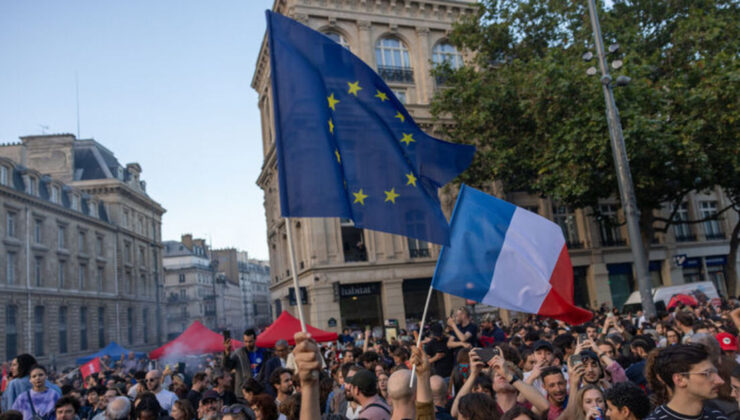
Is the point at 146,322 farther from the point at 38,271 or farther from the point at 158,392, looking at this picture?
the point at 158,392

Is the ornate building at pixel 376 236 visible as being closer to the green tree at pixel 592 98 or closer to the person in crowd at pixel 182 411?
the green tree at pixel 592 98

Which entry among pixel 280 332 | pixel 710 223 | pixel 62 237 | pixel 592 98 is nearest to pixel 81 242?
pixel 62 237

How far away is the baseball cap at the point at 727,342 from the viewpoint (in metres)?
6.82

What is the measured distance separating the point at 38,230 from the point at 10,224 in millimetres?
3357

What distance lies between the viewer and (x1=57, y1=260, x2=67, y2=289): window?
44.5 meters

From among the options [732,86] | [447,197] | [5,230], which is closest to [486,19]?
[447,197]

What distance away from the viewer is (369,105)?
5.32 m

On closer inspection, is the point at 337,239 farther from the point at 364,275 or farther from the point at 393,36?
the point at 393,36

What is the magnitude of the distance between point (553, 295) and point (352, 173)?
2862 millimetres

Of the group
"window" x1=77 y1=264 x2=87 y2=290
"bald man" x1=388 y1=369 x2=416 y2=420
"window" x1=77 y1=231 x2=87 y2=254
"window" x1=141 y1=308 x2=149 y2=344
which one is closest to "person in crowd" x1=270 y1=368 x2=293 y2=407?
"bald man" x1=388 y1=369 x2=416 y2=420

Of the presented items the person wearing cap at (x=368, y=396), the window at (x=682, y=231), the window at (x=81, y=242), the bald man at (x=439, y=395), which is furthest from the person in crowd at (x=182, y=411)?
the window at (x=81, y=242)

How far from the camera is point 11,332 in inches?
1516

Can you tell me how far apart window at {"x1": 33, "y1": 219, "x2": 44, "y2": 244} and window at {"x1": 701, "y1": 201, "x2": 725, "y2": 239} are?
4701cm

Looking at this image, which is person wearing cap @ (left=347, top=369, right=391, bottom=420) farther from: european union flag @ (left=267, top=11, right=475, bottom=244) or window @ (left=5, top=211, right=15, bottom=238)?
window @ (left=5, top=211, right=15, bottom=238)
